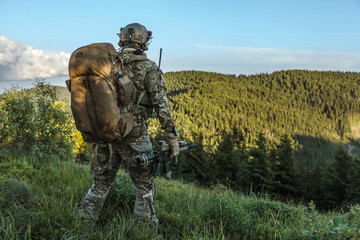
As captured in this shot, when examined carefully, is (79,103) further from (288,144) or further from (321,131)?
(321,131)

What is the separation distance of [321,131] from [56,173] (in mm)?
192408

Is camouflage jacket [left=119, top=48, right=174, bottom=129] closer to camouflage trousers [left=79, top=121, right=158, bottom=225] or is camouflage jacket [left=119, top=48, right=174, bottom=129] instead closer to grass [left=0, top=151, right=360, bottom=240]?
camouflage trousers [left=79, top=121, right=158, bottom=225]

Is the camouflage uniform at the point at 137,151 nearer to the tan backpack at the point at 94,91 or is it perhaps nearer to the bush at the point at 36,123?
the tan backpack at the point at 94,91

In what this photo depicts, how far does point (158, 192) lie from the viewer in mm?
4512

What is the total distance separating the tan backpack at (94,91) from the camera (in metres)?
2.45

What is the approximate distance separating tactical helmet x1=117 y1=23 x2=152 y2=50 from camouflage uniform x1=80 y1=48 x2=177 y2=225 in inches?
6.4

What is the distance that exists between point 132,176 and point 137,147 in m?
0.39

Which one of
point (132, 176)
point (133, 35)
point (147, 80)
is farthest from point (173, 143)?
point (133, 35)

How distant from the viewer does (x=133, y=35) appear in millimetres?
3217

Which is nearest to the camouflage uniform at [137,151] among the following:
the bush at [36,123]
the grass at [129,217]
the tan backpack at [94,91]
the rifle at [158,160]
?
the rifle at [158,160]

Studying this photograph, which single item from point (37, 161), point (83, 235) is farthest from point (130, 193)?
point (37, 161)

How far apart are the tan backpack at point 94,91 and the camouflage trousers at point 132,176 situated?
1.56ft

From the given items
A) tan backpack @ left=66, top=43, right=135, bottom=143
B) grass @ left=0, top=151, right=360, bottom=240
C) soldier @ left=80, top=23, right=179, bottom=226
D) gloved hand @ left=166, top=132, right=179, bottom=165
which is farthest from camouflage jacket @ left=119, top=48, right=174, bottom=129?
grass @ left=0, top=151, right=360, bottom=240

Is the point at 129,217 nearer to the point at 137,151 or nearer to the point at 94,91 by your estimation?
the point at 137,151
